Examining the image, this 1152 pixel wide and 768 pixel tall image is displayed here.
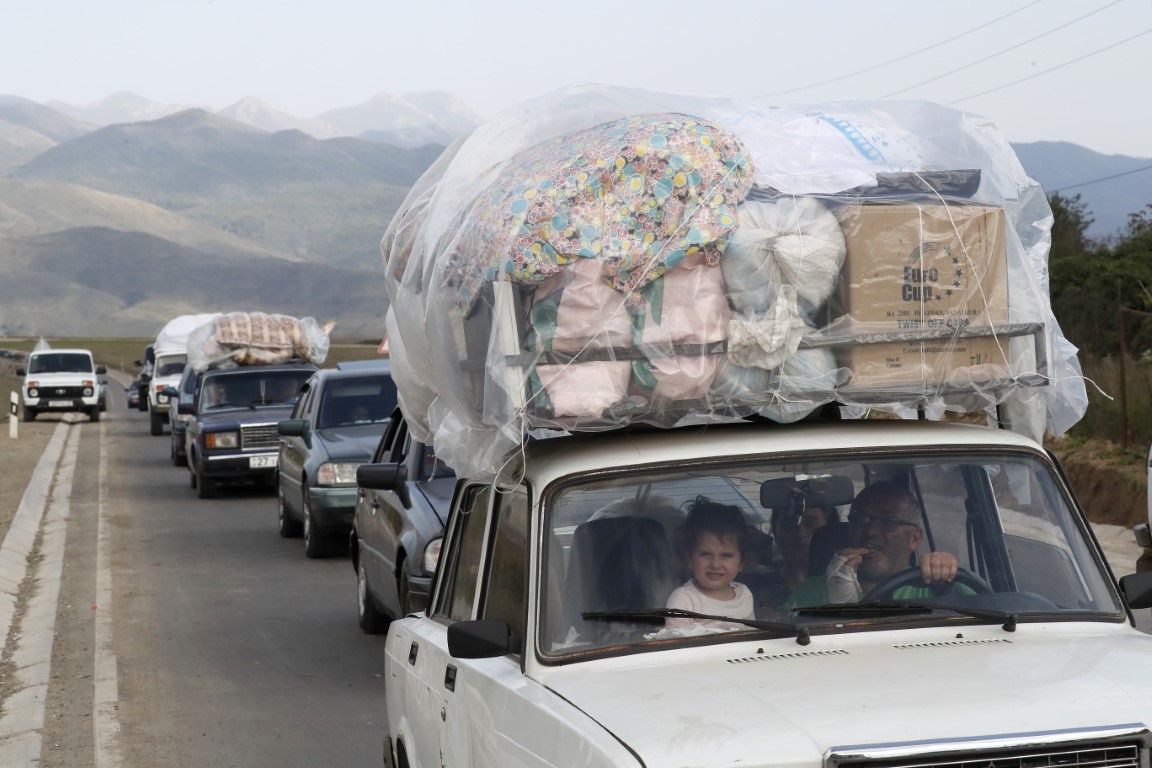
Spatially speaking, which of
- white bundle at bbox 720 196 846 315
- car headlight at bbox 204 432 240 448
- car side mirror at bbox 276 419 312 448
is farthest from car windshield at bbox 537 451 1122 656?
car headlight at bbox 204 432 240 448

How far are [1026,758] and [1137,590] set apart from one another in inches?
51.9

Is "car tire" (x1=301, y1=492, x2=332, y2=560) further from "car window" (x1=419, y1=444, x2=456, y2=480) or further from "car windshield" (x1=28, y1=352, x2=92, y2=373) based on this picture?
"car windshield" (x1=28, y1=352, x2=92, y2=373)

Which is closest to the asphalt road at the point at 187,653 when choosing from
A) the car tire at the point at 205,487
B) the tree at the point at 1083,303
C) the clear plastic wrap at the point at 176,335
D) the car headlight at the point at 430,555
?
the car headlight at the point at 430,555

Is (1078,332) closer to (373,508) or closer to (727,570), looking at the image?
(373,508)

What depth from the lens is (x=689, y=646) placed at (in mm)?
4059

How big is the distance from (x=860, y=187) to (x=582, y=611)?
1569mm

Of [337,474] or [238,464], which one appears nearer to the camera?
[337,474]

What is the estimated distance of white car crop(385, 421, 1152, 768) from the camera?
337 centimetres

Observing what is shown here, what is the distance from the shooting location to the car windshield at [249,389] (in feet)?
71.4

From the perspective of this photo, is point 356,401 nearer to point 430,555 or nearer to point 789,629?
point 430,555

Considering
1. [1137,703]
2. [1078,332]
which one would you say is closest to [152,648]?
[1137,703]

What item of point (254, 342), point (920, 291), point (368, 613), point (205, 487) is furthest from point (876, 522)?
point (254, 342)

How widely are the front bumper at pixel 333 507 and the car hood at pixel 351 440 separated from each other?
1.01 feet

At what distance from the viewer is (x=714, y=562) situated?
14.3ft
